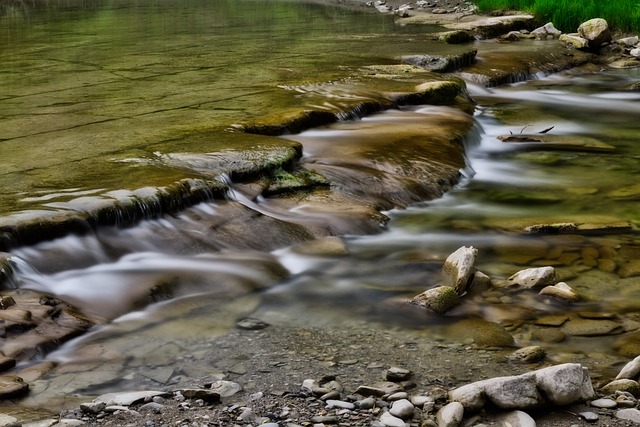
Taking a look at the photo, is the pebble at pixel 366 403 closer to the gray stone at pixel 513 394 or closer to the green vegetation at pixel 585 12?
the gray stone at pixel 513 394

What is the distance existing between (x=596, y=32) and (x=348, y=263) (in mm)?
12041

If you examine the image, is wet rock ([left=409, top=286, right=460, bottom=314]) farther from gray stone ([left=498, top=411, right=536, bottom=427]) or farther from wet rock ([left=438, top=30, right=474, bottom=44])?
wet rock ([left=438, top=30, right=474, bottom=44])

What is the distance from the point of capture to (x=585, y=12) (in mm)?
17797

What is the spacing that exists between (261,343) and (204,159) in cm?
231

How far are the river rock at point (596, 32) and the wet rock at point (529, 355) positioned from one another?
13006mm

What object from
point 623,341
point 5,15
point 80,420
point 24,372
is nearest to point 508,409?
point 623,341

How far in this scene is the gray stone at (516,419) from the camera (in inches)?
130

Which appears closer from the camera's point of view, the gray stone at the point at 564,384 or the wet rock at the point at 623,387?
the gray stone at the point at 564,384

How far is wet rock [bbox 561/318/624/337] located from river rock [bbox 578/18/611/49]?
488 inches

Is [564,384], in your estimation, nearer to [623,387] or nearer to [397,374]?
[623,387]

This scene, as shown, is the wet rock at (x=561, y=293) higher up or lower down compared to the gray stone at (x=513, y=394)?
lower down

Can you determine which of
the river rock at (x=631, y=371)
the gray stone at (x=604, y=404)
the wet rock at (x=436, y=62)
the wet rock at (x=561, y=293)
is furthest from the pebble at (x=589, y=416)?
the wet rock at (x=436, y=62)

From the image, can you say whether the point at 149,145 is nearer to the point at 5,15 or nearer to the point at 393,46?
the point at 393,46

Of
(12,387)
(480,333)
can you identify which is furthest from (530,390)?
(12,387)
